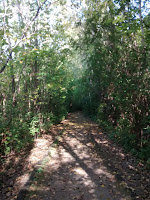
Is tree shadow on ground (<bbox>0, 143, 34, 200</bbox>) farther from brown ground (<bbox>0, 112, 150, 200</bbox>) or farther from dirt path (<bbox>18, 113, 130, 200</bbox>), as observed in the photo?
dirt path (<bbox>18, 113, 130, 200</bbox>)

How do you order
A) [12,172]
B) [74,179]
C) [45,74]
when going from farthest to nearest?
[45,74] → [12,172] → [74,179]

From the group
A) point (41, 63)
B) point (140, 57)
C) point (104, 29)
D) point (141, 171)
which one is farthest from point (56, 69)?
point (141, 171)

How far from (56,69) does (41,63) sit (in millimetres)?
1843

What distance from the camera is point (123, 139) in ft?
29.1

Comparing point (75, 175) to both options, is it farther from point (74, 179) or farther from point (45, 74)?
point (45, 74)

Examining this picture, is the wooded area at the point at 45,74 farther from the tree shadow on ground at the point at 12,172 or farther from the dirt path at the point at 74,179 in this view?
the dirt path at the point at 74,179

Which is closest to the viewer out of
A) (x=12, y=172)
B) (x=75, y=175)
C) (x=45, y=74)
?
(x=75, y=175)

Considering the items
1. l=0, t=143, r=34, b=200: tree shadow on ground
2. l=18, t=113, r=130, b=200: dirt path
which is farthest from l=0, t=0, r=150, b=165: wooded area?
l=18, t=113, r=130, b=200: dirt path

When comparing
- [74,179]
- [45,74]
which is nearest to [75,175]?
[74,179]

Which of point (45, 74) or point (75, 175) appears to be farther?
point (45, 74)

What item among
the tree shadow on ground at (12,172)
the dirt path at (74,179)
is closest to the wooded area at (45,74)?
the tree shadow on ground at (12,172)

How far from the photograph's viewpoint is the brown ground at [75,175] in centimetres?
489

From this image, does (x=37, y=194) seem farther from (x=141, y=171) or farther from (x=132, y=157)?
(x=132, y=157)

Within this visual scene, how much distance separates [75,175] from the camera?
19.7 feet
